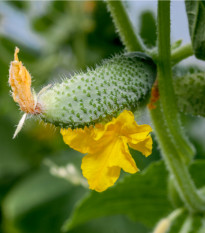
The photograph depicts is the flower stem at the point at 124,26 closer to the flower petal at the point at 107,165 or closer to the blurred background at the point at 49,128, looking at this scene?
the flower petal at the point at 107,165

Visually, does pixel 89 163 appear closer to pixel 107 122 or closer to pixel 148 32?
pixel 107 122

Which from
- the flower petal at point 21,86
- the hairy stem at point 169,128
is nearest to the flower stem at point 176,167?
the hairy stem at point 169,128

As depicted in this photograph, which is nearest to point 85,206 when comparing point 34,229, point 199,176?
point 199,176

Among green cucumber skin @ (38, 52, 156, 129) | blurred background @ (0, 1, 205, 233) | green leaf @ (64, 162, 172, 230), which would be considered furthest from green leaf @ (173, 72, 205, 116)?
blurred background @ (0, 1, 205, 233)

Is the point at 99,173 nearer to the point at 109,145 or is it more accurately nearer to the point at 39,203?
the point at 109,145

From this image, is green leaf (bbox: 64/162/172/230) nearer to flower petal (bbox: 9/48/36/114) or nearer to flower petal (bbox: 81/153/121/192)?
flower petal (bbox: 81/153/121/192)

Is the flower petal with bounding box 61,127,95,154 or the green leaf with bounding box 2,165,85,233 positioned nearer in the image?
the flower petal with bounding box 61,127,95,154

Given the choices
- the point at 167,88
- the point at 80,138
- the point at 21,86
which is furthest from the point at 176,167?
the point at 21,86
